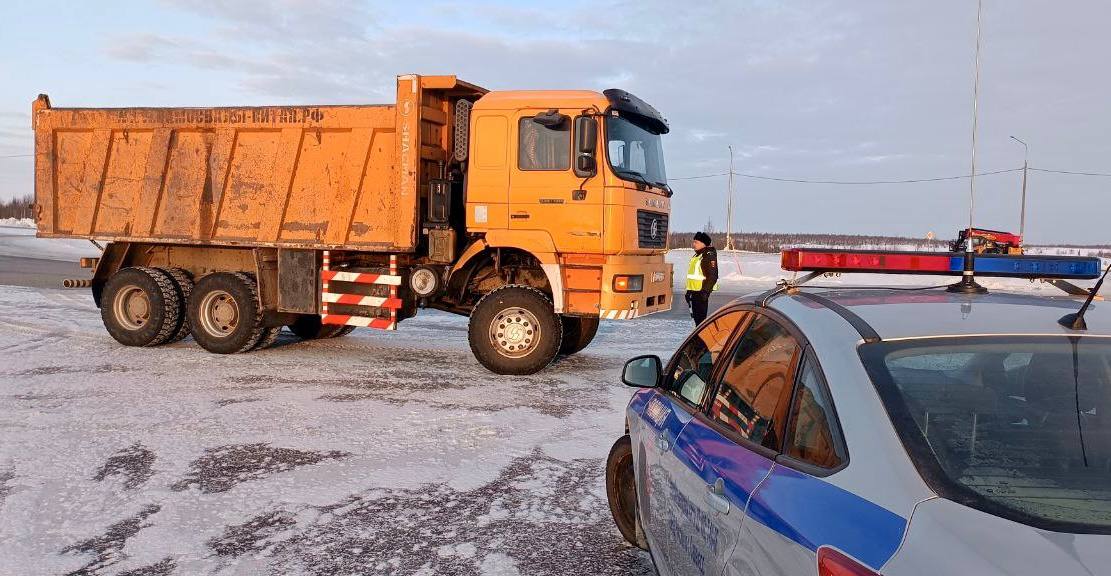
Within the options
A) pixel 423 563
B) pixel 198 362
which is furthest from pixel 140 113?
pixel 423 563

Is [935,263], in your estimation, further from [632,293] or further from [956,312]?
[632,293]

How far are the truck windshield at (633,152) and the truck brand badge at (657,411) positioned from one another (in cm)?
572

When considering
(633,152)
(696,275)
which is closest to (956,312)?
(633,152)

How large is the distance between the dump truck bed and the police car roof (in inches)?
302

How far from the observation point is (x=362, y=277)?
10.4 m

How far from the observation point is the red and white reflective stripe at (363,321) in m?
10.3

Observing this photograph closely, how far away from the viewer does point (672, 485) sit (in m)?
3.24

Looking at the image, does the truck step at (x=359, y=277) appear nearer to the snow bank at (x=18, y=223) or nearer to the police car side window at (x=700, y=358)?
the police car side window at (x=700, y=358)

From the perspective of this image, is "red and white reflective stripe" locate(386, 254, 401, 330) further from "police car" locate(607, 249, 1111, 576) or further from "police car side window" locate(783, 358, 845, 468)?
"police car side window" locate(783, 358, 845, 468)

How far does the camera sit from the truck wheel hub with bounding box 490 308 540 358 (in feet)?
31.9

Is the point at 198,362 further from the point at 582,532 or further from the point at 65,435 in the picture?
the point at 582,532

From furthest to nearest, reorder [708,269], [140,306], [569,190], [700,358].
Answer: [708,269], [140,306], [569,190], [700,358]

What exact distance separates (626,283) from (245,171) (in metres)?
5.14

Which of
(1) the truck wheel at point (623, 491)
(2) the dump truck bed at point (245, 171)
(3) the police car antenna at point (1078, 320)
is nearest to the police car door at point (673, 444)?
(1) the truck wheel at point (623, 491)
